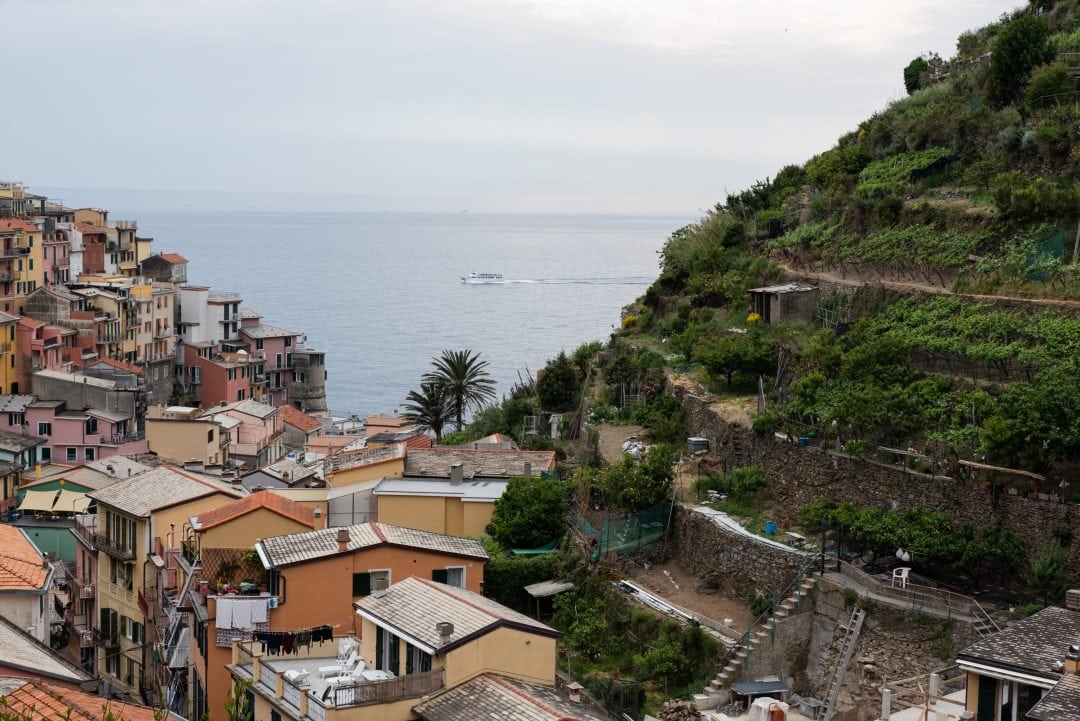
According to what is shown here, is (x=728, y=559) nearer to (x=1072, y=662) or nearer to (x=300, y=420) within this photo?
(x=1072, y=662)

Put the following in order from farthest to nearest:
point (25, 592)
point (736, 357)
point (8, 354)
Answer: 1. point (8, 354)
2. point (736, 357)
3. point (25, 592)

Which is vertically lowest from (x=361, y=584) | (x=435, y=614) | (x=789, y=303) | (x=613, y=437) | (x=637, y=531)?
(x=361, y=584)

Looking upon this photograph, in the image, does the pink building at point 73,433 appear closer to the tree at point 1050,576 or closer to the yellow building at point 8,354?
the yellow building at point 8,354

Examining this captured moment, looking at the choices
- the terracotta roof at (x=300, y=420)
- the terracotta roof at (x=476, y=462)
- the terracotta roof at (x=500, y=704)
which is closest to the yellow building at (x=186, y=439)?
the terracotta roof at (x=300, y=420)

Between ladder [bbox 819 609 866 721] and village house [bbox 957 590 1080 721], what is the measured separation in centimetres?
549

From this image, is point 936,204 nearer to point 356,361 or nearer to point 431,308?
point 356,361

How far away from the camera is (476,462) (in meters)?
38.3

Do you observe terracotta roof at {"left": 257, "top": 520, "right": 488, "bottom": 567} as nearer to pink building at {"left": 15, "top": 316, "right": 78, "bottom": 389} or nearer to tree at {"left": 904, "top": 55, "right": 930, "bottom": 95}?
tree at {"left": 904, "top": 55, "right": 930, "bottom": 95}

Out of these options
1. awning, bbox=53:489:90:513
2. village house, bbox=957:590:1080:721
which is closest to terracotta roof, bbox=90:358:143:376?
awning, bbox=53:489:90:513

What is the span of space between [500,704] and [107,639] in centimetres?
1957

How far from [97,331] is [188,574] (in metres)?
52.5

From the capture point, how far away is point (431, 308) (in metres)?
169

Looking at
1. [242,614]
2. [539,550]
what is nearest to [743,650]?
[539,550]

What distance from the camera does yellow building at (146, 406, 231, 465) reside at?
63156 mm
